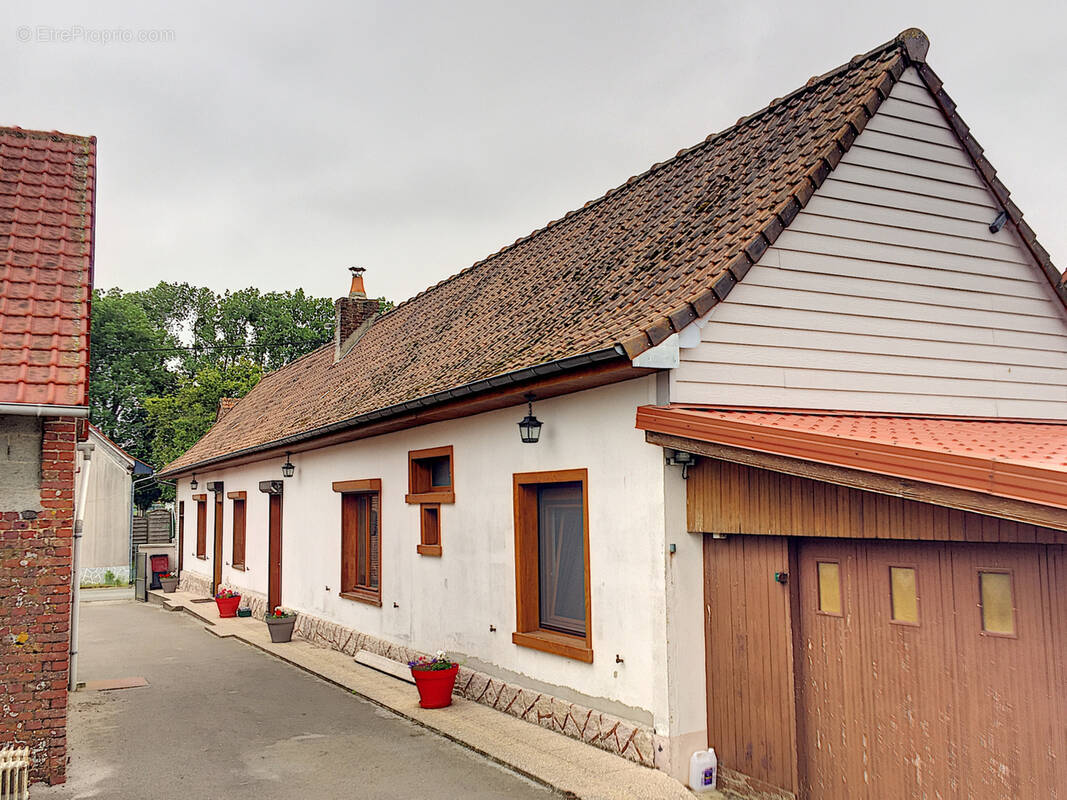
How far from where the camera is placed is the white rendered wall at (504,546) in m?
7.05

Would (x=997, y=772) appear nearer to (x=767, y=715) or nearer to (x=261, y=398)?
(x=767, y=715)

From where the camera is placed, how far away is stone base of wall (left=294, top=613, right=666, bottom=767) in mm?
6953

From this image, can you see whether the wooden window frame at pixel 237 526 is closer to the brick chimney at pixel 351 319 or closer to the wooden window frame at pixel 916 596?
the brick chimney at pixel 351 319

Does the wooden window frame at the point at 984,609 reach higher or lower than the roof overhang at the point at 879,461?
lower

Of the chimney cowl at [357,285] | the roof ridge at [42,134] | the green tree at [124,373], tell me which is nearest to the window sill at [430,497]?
the roof ridge at [42,134]

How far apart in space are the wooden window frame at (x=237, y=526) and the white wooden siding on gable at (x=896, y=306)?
47.8ft

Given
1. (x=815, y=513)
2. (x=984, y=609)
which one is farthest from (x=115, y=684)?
(x=984, y=609)

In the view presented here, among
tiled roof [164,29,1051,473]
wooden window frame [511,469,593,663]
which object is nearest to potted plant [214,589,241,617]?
tiled roof [164,29,1051,473]

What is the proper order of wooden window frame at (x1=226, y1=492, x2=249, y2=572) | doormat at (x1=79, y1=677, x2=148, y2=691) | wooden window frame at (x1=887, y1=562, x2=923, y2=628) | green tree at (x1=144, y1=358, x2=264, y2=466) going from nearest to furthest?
wooden window frame at (x1=887, y1=562, x2=923, y2=628) < doormat at (x1=79, y1=677, x2=148, y2=691) < wooden window frame at (x1=226, y1=492, x2=249, y2=572) < green tree at (x1=144, y1=358, x2=264, y2=466)

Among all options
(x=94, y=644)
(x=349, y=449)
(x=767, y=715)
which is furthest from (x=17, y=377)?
(x=94, y=644)

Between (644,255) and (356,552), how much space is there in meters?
6.87

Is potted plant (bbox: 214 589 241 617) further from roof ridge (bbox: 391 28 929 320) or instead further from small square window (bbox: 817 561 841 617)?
small square window (bbox: 817 561 841 617)

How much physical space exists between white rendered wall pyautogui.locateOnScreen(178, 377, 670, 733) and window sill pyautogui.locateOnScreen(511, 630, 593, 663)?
0.09 m

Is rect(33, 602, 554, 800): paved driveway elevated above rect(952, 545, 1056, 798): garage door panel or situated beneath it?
situated beneath
